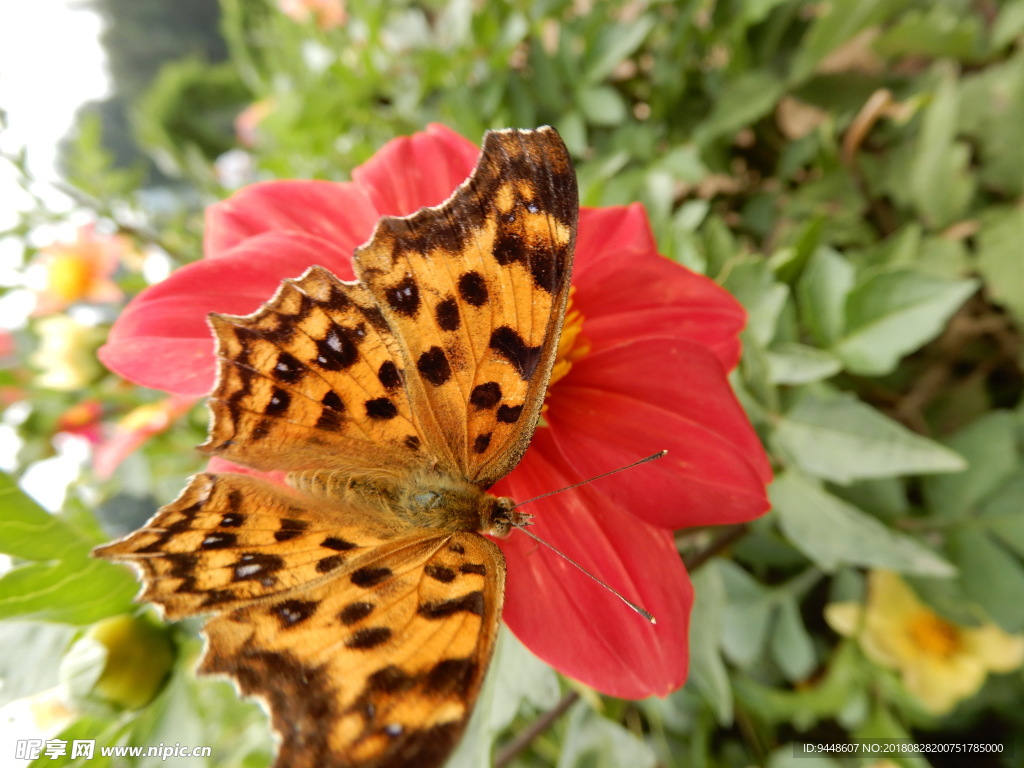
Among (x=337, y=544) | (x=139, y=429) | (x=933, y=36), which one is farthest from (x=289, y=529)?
(x=933, y=36)

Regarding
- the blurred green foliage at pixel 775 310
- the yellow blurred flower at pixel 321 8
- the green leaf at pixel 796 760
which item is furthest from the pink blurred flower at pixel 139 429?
the yellow blurred flower at pixel 321 8

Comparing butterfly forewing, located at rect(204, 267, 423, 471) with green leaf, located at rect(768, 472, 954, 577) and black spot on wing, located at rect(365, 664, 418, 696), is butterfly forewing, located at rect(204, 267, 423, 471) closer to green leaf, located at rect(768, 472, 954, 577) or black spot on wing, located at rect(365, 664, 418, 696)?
black spot on wing, located at rect(365, 664, 418, 696)

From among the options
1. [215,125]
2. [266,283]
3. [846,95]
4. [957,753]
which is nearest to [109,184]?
[266,283]

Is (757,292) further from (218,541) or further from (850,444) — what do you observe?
(218,541)

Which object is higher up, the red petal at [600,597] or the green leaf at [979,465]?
the red petal at [600,597]

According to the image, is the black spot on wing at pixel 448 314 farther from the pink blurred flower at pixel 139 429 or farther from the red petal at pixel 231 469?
the pink blurred flower at pixel 139 429

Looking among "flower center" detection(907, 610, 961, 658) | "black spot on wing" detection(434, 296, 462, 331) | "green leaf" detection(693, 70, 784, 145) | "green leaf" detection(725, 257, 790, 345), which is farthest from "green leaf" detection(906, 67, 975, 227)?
"black spot on wing" detection(434, 296, 462, 331)
